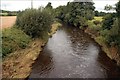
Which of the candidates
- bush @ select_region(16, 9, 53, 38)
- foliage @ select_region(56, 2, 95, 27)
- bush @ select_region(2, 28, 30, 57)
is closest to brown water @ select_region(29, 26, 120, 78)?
bush @ select_region(2, 28, 30, 57)

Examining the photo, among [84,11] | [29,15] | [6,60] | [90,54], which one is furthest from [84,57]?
[84,11]

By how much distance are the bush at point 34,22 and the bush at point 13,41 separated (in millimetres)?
1627

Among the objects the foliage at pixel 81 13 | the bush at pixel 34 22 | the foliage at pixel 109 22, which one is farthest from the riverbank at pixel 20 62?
the foliage at pixel 81 13

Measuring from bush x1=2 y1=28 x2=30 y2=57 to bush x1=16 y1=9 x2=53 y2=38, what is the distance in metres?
1.63

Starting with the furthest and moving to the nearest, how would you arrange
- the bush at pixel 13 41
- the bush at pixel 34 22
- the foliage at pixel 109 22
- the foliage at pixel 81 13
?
1. the foliage at pixel 81 13
2. the bush at pixel 34 22
3. the foliage at pixel 109 22
4. the bush at pixel 13 41

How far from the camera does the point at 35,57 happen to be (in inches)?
1089

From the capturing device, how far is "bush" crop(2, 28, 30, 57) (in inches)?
1028

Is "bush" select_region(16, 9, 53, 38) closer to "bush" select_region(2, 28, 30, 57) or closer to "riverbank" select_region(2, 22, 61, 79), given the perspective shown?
"bush" select_region(2, 28, 30, 57)

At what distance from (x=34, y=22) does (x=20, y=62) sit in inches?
450

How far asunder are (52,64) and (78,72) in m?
4.20

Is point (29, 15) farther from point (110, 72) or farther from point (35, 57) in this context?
point (110, 72)

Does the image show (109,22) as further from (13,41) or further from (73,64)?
(13,41)

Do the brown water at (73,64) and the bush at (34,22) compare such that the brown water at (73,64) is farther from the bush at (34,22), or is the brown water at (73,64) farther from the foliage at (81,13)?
the foliage at (81,13)

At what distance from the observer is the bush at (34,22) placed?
34594 mm
